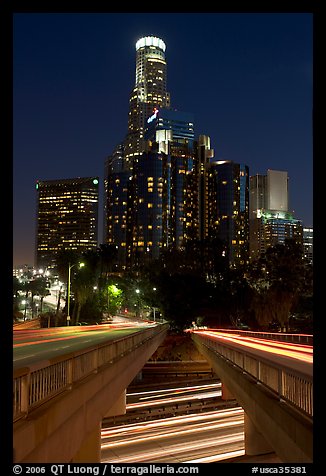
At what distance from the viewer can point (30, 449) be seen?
26.2ft

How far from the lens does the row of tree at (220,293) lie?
78.3 m

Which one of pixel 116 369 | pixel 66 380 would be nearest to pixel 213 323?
pixel 116 369

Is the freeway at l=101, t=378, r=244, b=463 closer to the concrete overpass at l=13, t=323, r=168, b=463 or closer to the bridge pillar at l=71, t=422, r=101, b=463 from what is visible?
the bridge pillar at l=71, t=422, r=101, b=463

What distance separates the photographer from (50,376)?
34.1 feet

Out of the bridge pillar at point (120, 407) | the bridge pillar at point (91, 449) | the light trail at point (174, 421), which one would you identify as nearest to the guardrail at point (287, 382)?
the bridge pillar at point (91, 449)

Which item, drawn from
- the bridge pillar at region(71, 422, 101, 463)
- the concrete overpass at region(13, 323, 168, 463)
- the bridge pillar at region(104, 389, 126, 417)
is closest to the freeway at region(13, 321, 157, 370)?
the concrete overpass at region(13, 323, 168, 463)

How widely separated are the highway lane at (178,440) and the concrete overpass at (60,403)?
23.6ft

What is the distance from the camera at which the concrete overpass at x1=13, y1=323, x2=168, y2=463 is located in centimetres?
825

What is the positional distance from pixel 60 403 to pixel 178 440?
61.9ft

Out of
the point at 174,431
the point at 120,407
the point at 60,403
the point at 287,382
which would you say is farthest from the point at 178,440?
the point at 60,403

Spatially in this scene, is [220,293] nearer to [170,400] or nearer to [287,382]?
[170,400]

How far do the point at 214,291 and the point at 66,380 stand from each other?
86.6 metres

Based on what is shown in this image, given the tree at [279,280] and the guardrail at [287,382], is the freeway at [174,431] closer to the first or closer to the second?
the guardrail at [287,382]
